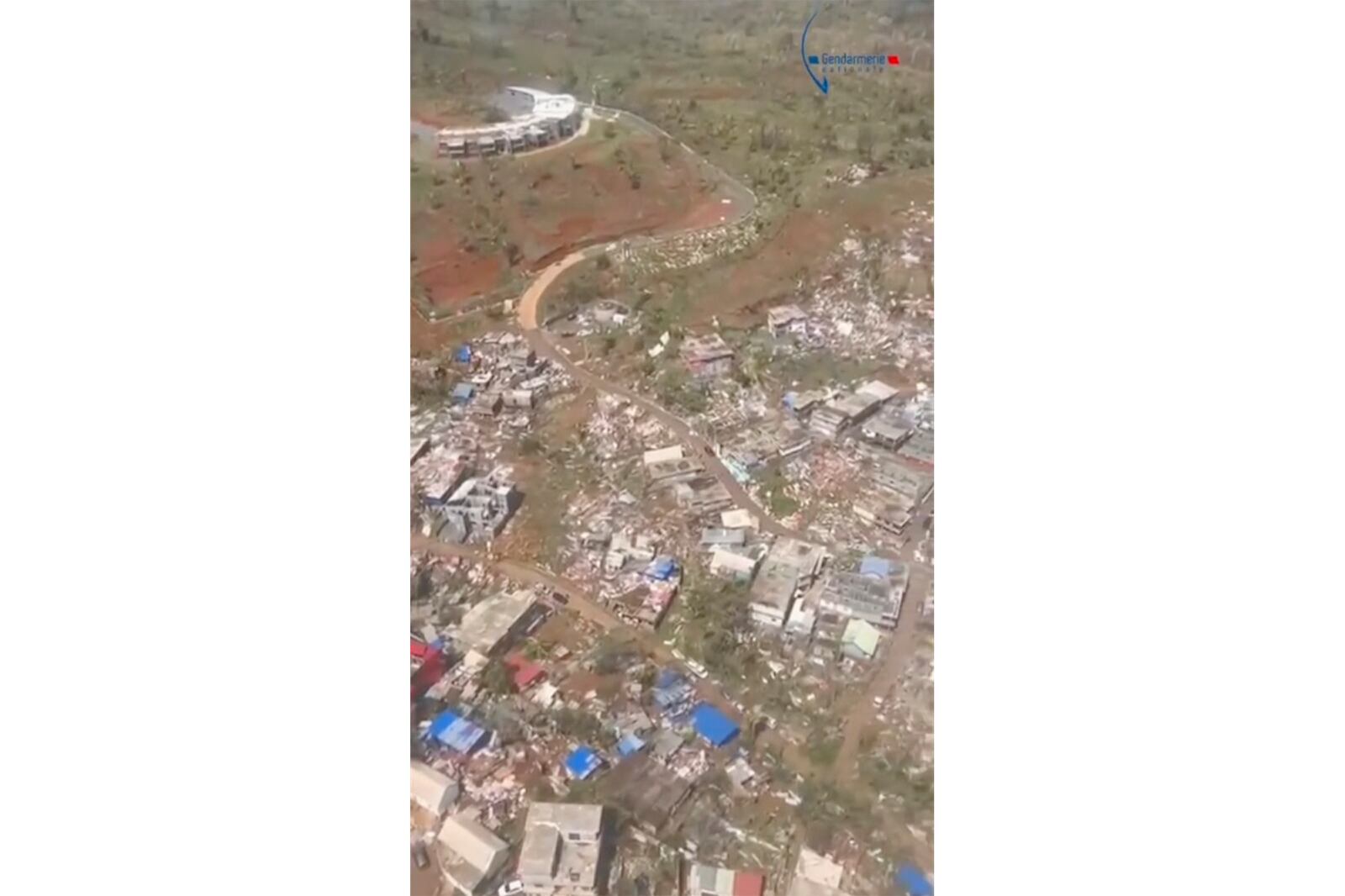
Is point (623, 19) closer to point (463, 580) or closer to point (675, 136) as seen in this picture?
point (675, 136)

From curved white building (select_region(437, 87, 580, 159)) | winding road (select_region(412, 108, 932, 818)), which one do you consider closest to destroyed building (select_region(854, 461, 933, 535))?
winding road (select_region(412, 108, 932, 818))

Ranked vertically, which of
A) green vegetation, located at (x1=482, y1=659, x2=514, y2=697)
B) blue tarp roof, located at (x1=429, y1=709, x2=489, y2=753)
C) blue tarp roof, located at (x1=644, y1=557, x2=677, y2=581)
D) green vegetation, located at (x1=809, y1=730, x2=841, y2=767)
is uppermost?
blue tarp roof, located at (x1=644, y1=557, x2=677, y2=581)

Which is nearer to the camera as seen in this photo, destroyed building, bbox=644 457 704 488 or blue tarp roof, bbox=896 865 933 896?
blue tarp roof, bbox=896 865 933 896

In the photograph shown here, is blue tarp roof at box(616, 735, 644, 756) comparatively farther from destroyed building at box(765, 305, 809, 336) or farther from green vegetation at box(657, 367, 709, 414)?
destroyed building at box(765, 305, 809, 336)

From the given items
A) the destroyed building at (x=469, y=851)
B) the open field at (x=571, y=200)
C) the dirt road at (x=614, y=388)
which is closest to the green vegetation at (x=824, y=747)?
the dirt road at (x=614, y=388)

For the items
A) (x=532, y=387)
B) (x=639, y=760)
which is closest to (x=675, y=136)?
(x=532, y=387)

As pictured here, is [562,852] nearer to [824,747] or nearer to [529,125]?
[824,747]
